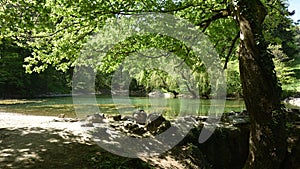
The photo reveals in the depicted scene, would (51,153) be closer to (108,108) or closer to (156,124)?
(156,124)

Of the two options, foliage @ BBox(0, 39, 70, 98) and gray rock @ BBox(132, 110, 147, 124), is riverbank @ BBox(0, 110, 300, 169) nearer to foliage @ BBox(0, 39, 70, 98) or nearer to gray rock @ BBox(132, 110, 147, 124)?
gray rock @ BBox(132, 110, 147, 124)

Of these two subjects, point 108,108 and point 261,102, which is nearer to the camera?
point 261,102

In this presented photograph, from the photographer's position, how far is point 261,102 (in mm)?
5141

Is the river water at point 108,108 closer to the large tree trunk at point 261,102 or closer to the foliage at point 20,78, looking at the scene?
the foliage at point 20,78

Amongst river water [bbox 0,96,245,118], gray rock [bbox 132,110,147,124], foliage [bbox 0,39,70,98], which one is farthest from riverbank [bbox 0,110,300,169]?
foliage [bbox 0,39,70,98]

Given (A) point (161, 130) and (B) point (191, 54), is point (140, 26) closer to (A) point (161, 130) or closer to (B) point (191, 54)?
(B) point (191, 54)

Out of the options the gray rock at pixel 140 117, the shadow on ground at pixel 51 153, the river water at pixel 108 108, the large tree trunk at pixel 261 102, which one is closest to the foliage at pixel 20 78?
the river water at pixel 108 108

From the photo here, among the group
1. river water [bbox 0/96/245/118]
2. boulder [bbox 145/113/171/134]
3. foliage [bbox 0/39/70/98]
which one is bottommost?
river water [bbox 0/96/245/118]

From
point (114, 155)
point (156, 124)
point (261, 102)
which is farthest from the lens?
point (156, 124)

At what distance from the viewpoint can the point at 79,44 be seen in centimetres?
783

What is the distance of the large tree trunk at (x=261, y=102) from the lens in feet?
16.7

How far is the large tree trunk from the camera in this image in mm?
5098

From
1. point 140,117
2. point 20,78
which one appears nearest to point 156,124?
point 140,117

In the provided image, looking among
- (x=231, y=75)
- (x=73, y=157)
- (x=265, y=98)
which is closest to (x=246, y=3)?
(x=265, y=98)
